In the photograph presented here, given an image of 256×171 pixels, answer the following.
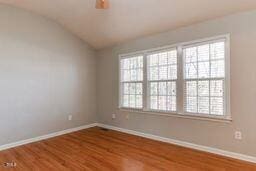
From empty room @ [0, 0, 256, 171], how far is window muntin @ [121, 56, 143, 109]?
0.03 metres

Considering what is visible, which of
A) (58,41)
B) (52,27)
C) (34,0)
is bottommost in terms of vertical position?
(58,41)

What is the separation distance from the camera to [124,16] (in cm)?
356

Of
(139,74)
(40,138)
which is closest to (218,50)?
(139,74)

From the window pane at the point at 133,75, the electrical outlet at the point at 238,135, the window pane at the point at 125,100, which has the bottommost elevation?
the electrical outlet at the point at 238,135

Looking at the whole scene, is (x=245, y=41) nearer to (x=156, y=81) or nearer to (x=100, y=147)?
(x=156, y=81)

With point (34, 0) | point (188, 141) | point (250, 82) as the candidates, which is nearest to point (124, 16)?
point (34, 0)

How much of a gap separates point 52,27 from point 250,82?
4.21m

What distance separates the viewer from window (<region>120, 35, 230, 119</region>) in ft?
9.91

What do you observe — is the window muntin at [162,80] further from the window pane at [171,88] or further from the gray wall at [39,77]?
the gray wall at [39,77]

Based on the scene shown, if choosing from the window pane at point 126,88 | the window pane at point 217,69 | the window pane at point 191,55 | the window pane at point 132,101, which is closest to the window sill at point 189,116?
the window pane at point 132,101

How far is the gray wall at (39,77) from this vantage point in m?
3.46

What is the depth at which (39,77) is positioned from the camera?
3932mm

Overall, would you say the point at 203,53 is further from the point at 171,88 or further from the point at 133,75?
the point at 133,75

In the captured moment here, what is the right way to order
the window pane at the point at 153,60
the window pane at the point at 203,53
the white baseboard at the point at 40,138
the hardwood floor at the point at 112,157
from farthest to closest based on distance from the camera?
1. the window pane at the point at 153,60
2. the white baseboard at the point at 40,138
3. the window pane at the point at 203,53
4. the hardwood floor at the point at 112,157
